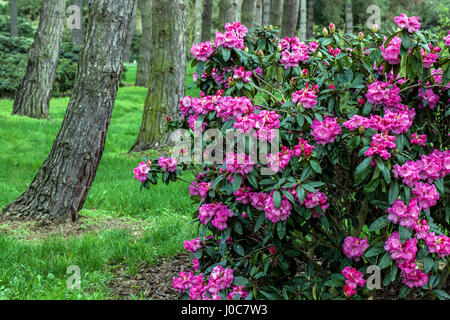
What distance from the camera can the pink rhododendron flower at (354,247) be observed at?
2.94 m

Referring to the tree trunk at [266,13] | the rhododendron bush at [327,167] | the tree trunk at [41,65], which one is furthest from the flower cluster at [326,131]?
the tree trunk at [266,13]

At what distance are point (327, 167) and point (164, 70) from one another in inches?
247

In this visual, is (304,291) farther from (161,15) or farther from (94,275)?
(161,15)

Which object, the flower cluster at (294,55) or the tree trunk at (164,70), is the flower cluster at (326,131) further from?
the tree trunk at (164,70)

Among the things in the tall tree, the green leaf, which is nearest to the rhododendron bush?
the green leaf

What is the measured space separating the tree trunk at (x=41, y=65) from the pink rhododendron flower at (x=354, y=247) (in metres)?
10.8

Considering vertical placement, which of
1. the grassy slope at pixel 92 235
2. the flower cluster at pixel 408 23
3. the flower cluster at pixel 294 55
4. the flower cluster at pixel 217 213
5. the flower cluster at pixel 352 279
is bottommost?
the grassy slope at pixel 92 235

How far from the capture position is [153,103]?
28.7ft

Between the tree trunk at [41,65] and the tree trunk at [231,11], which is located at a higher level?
the tree trunk at [231,11]

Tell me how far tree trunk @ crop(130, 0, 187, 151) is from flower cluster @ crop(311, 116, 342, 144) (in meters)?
6.06

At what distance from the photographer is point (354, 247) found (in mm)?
2955

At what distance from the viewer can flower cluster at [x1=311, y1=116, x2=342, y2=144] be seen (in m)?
2.68

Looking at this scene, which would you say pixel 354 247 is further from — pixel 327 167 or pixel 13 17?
pixel 13 17

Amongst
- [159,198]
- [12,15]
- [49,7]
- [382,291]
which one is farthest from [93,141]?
[12,15]
